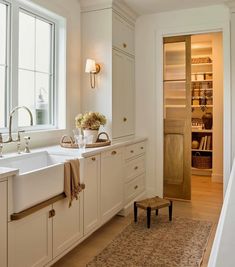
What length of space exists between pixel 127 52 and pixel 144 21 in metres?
0.58

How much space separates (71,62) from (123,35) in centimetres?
79

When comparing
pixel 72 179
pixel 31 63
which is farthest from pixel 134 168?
pixel 31 63

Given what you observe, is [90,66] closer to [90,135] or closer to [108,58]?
[108,58]

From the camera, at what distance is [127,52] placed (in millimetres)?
4016

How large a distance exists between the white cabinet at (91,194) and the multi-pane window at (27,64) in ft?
2.61

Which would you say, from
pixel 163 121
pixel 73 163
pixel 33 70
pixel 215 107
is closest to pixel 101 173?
pixel 73 163

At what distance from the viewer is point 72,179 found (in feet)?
7.91

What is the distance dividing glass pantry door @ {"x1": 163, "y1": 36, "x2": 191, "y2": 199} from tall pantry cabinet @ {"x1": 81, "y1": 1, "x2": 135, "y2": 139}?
717 millimetres

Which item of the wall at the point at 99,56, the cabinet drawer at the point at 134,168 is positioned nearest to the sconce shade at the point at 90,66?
the wall at the point at 99,56

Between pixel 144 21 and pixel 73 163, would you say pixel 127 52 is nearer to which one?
pixel 144 21

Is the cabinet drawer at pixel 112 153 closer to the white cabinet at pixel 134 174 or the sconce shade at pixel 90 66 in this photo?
the white cabinet at pixel 134 174

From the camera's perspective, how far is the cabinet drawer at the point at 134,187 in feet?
12.2

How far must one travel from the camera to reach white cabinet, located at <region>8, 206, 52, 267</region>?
1.87 metres

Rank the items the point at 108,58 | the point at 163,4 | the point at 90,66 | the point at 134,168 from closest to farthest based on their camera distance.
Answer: the point at 90,66, the point at 108,58, the point at 163,4, the point at 134,168
